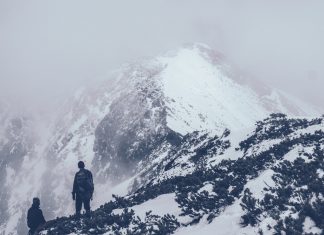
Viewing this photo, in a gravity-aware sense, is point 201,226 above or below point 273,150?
below

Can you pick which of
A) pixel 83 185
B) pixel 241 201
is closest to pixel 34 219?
pixel 83 185

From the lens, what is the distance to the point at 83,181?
27219mm

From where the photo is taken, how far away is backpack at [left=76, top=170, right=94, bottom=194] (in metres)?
27.2

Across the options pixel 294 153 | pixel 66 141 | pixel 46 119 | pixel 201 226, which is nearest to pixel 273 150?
A: pixel 294 153

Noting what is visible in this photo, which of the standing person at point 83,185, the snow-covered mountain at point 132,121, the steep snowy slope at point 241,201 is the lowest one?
the steep snowy slope at point 241,201

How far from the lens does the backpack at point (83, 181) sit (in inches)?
1070

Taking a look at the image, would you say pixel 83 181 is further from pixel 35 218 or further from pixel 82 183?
pixel 35 218

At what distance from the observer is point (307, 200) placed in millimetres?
19016

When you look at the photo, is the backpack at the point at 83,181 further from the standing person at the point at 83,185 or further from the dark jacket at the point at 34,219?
the dark jacket at the point at 34,219

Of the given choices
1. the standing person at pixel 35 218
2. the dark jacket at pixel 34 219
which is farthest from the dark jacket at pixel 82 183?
the dark jacket at pixel 34 219

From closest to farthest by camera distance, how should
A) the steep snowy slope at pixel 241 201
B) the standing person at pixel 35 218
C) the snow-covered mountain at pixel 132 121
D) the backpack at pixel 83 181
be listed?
1. the steep snowy slope at pixel 241 201
2. the backpack at pixel 83 181
3. the standing person at pixel 35 218
4. the snow-covered mountain at pixel 132 121

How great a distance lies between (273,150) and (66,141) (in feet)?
433

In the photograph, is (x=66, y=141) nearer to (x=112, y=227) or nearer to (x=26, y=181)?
(x=26, y=181)

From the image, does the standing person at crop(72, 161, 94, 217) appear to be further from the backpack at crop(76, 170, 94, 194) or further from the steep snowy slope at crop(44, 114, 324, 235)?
the steep snowy slope at crop(44, 114, 324, 235)
